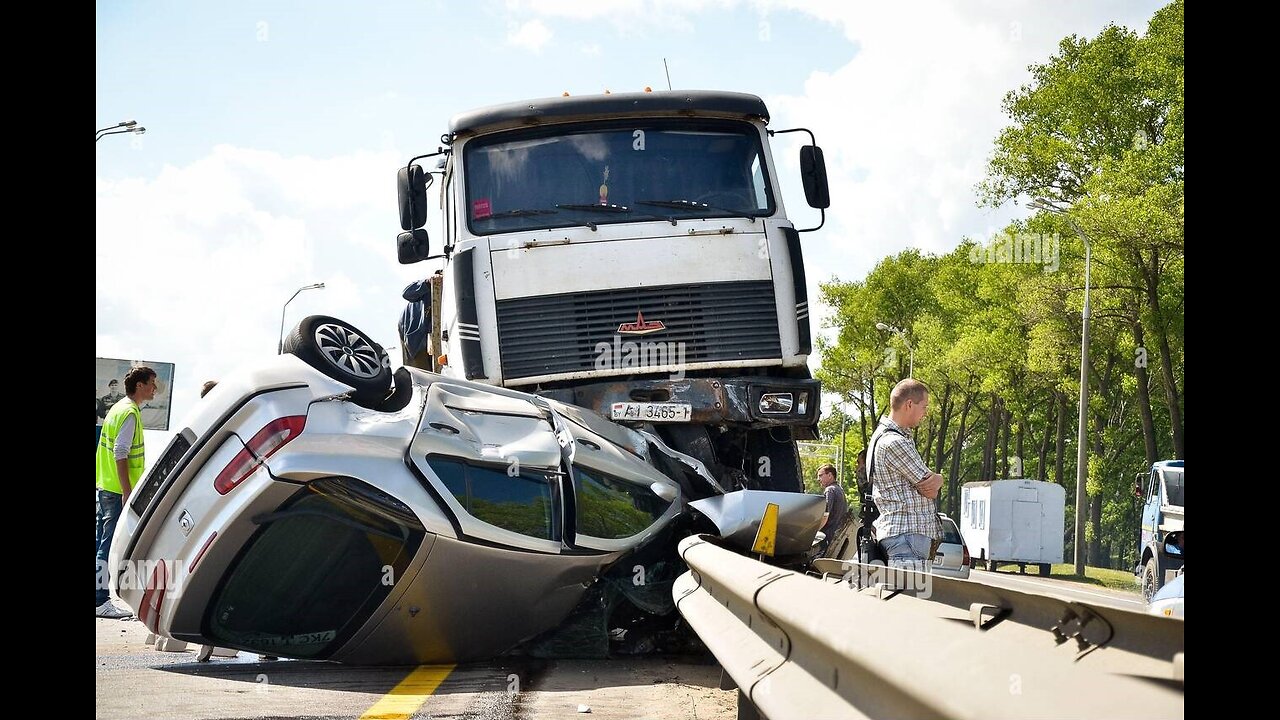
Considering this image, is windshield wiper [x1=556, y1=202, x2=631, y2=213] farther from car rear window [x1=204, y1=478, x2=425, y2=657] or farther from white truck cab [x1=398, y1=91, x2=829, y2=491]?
car rear window [x1=204, y1=478, x2=425, y2=657]

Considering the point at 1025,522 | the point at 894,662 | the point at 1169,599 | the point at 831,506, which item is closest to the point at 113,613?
the point at 831,506

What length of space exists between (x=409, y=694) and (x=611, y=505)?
5.85 feet

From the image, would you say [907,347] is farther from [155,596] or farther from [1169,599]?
[155,596]

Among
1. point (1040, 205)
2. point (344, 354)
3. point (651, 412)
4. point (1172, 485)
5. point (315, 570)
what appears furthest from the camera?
point (1040, 205)

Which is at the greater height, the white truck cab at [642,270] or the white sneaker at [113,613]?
the white truck cab at [642,270]

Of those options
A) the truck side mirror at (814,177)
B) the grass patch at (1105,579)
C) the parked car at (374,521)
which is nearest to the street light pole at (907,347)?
the grass patch at (1105,579)

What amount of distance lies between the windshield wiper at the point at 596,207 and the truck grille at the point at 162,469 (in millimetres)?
4125

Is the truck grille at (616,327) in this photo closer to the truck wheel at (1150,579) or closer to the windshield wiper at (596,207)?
the windshield wiper at (596,207)

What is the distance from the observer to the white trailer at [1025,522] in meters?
35.2

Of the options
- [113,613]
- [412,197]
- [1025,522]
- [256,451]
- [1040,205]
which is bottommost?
[1025,522]

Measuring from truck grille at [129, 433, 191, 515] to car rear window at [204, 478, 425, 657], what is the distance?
1.71 feet

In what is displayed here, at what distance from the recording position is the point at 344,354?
22.0 feet

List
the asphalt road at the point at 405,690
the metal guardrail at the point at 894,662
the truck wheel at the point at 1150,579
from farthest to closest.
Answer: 1. the truck wheel at the point at 1150,579
2. the asphalt road at the point at 405,690
3. the metal guardrail at the point at 894,662
